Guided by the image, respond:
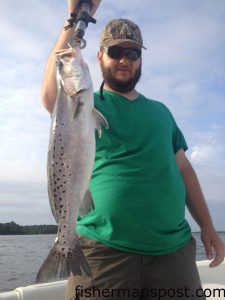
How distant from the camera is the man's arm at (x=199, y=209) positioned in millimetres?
4199

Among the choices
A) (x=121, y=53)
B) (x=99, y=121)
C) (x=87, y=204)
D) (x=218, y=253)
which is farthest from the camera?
(x=218, y=253)

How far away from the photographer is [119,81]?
4055mm

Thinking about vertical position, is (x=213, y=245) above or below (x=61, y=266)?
above

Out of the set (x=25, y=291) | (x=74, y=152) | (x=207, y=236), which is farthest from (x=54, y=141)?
(x=25, y=291)

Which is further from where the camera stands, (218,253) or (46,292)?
(46,292)

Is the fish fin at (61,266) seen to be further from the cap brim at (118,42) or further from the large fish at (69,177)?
the cap brim at (118,42)

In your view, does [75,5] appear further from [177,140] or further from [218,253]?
[218,253]

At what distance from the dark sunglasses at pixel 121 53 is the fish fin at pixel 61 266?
1972mm

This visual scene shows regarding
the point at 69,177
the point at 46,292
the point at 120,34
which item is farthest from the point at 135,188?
the point at 46,292

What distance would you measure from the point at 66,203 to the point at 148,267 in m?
0.95

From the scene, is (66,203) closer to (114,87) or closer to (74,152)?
(74,152)

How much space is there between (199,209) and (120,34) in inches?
81.1

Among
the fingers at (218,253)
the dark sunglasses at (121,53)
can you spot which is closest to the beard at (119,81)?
the dark sunglasses at (121,53)

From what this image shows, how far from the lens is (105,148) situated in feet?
12.1
